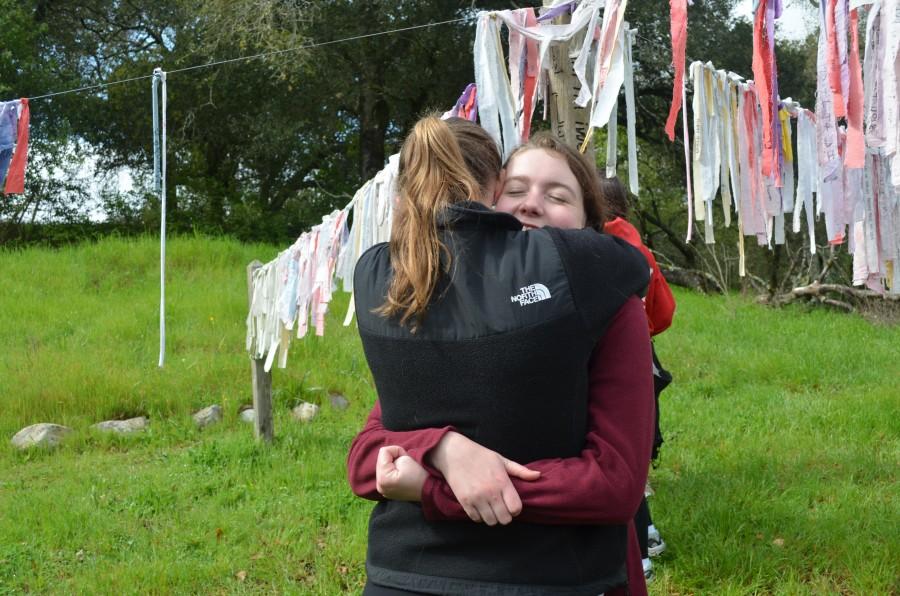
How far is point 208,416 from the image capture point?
662 cm

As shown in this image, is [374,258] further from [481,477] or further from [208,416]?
[208,416]

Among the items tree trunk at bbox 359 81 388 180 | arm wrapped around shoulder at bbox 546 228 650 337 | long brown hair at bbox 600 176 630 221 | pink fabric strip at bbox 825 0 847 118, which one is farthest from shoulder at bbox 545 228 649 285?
tree trunk at bbox 359 81 388 180

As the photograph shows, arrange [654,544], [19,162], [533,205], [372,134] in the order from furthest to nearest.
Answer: [372,134]
[19,162]
[654,544]
[533,205]

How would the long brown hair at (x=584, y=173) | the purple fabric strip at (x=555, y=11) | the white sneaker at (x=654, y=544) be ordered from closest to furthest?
Result: 1. the long brown hair at (x=584, y=173)
2. the purple fabric strip at (x=555, y=11)
3. the white sneaker at (x=654, y=544)

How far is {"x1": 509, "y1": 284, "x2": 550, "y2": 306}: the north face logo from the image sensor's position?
1.18 metres

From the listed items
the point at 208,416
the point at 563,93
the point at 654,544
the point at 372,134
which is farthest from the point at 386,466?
the point at 372,134

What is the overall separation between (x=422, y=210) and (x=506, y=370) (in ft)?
0.89

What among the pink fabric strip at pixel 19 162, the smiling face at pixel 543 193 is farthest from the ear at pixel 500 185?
the pink fabric strip at pixel 19 162

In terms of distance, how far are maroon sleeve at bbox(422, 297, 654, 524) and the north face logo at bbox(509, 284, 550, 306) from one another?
0.40ft

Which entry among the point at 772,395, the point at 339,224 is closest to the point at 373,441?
the point at 339,224

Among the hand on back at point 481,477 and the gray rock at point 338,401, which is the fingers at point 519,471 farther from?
the gray rock at point 338,401

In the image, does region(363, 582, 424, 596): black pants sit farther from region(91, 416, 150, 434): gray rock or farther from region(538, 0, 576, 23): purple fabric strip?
region(91, 416, 150, 434): gray rock

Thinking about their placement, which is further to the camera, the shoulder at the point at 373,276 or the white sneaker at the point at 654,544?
the white sneaker at the point at 654,544

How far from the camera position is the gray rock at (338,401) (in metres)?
6.92
